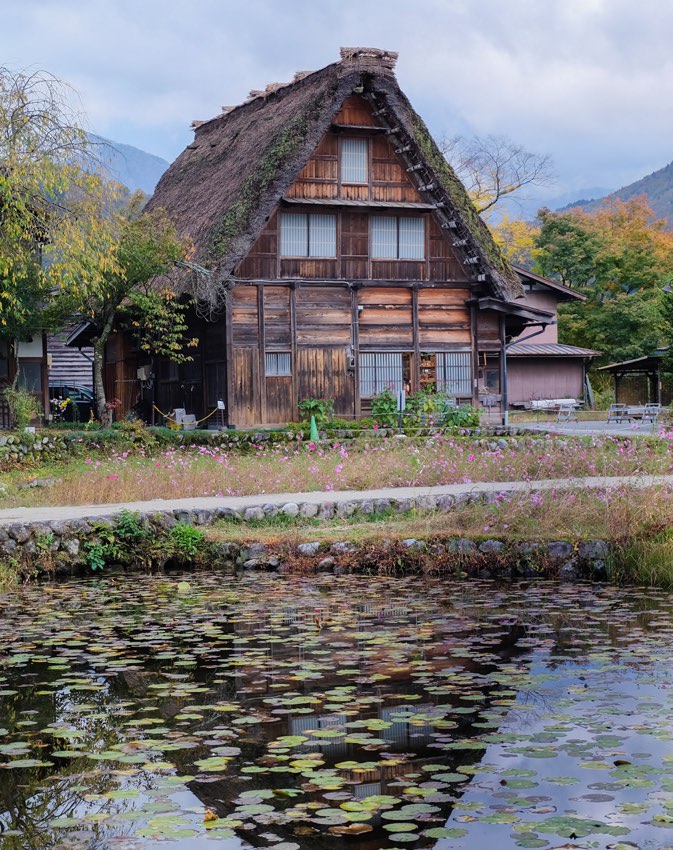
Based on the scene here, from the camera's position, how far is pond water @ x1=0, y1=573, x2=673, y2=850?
511 cm

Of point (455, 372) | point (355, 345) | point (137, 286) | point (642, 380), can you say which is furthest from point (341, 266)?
point (642, 380)

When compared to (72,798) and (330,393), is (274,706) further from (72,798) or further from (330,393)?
(330,393)

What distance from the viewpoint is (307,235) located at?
2867 cm

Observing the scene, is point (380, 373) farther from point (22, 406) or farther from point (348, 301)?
point (22, 406)

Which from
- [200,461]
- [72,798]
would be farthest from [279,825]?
[200,461]

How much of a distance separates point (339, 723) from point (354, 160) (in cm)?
2395

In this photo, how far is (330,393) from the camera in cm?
2880

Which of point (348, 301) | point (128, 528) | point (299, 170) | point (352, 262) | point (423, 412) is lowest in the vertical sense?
point (128, 528)

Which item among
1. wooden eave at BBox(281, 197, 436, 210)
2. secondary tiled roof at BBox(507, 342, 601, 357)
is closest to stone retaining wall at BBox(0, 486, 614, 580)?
wooden eave at BBox(281, 197, 436, 210)

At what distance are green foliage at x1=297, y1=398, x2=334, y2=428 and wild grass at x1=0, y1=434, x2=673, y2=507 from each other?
820 centimetres

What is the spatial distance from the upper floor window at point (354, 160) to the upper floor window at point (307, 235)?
1.15 m

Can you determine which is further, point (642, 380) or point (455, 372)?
point (642, 380)

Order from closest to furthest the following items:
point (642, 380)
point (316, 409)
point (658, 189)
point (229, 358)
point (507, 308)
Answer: point (229, 358) → point (316, 409) → point (507, 308) → point (642, 380) → point (658, 189)

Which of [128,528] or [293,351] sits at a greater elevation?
[293,351]
